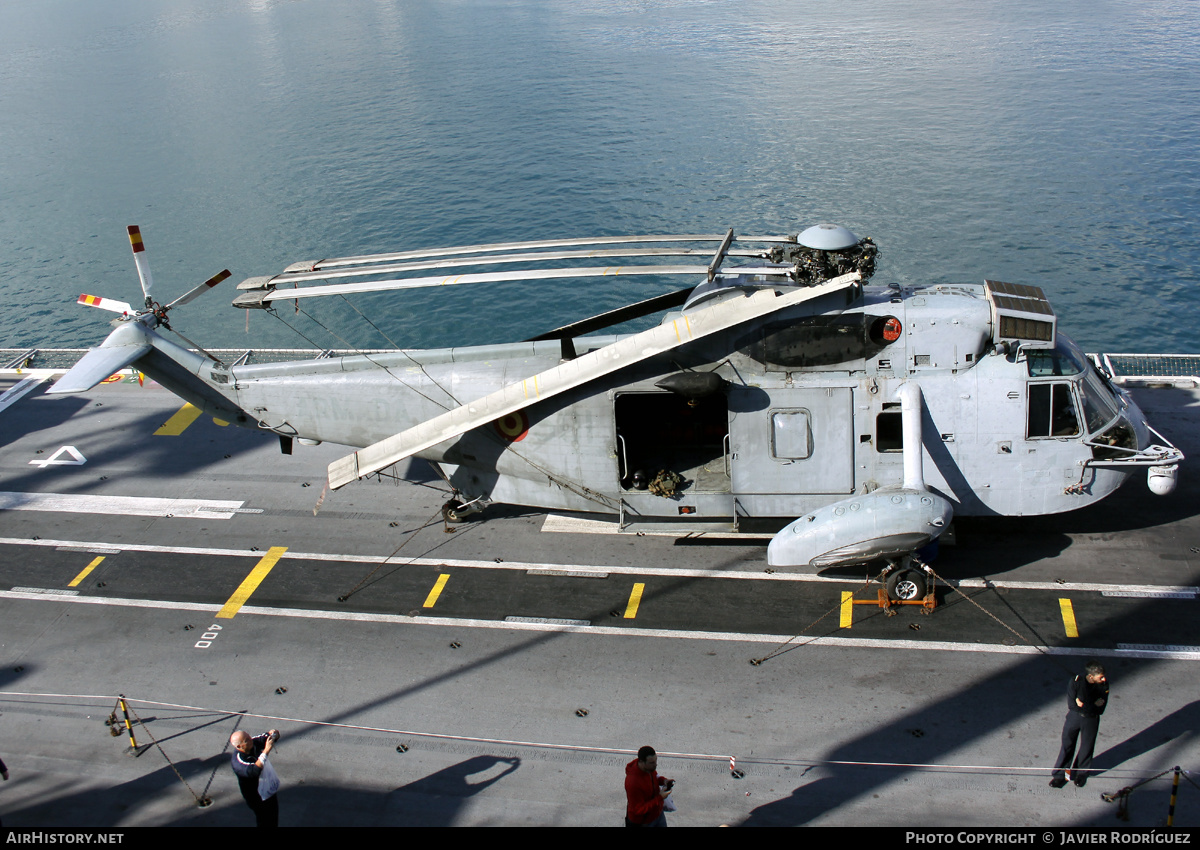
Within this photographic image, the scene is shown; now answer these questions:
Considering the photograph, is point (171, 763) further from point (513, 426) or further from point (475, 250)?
point (475, 250)

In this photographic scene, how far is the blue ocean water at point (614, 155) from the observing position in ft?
128

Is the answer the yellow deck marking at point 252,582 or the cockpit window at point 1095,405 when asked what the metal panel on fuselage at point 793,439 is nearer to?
the cockpit window at point 1095,405

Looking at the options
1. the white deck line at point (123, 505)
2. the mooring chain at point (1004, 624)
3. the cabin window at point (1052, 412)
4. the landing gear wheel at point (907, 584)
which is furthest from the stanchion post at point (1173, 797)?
the white deck line at point (123, 505)

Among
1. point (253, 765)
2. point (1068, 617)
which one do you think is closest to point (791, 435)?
point (1068, 617)

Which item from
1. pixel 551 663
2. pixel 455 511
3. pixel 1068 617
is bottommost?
pixel 1068 617

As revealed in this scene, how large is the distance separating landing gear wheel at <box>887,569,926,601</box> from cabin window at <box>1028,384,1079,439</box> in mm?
3065

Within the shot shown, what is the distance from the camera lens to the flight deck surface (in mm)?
11320

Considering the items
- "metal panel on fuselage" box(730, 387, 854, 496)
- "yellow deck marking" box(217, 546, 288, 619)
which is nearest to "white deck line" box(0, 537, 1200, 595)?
"yellow deck marking" box(217, 546, 288, 619)

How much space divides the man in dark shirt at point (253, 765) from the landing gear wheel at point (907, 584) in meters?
9.64

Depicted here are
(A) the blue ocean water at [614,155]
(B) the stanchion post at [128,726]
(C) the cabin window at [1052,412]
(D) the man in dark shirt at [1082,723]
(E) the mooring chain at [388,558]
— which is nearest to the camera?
(D) the man in dark shirt at [1082,723]

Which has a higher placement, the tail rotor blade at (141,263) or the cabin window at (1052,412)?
the tail rotor blade at (141,263)

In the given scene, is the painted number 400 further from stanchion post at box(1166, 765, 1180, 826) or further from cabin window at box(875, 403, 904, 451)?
stanchion post at box(1166, 765, 1180, 826)

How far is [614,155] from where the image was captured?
5166 centimetres

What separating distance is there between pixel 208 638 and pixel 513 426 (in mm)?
6415
